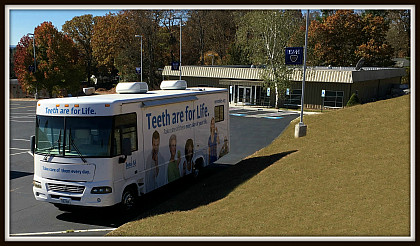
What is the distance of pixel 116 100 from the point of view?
11.4 m

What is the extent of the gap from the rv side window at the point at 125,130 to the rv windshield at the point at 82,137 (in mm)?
227

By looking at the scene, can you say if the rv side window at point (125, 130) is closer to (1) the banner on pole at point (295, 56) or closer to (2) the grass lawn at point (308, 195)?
(2) the grass lawn at point (308, 195)

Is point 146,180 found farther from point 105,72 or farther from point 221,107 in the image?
point 105,72

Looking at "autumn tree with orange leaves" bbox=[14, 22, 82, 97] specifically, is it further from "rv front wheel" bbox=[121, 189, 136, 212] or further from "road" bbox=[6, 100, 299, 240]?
"rv front wheel" bbox=[121, 189, 136, 212]

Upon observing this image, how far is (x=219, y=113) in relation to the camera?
691 inches

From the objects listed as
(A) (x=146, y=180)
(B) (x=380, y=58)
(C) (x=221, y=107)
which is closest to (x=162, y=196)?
(A) (x=146, y=180)

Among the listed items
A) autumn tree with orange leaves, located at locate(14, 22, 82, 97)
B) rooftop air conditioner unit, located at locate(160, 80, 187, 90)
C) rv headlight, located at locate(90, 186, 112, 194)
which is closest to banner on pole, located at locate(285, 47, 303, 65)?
rooftop air conditioner unit, located at locate(160, 80, 187, 90)

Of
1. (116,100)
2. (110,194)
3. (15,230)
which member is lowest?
(15,230)

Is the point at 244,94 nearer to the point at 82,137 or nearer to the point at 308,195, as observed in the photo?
the point at 308,195

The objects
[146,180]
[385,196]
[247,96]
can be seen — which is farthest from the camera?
[247,96]

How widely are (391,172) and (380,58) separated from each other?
4973 cm

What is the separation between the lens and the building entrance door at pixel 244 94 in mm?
49594

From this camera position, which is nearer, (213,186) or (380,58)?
(213,186)

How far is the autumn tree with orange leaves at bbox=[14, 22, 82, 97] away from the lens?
5406 centimetres
